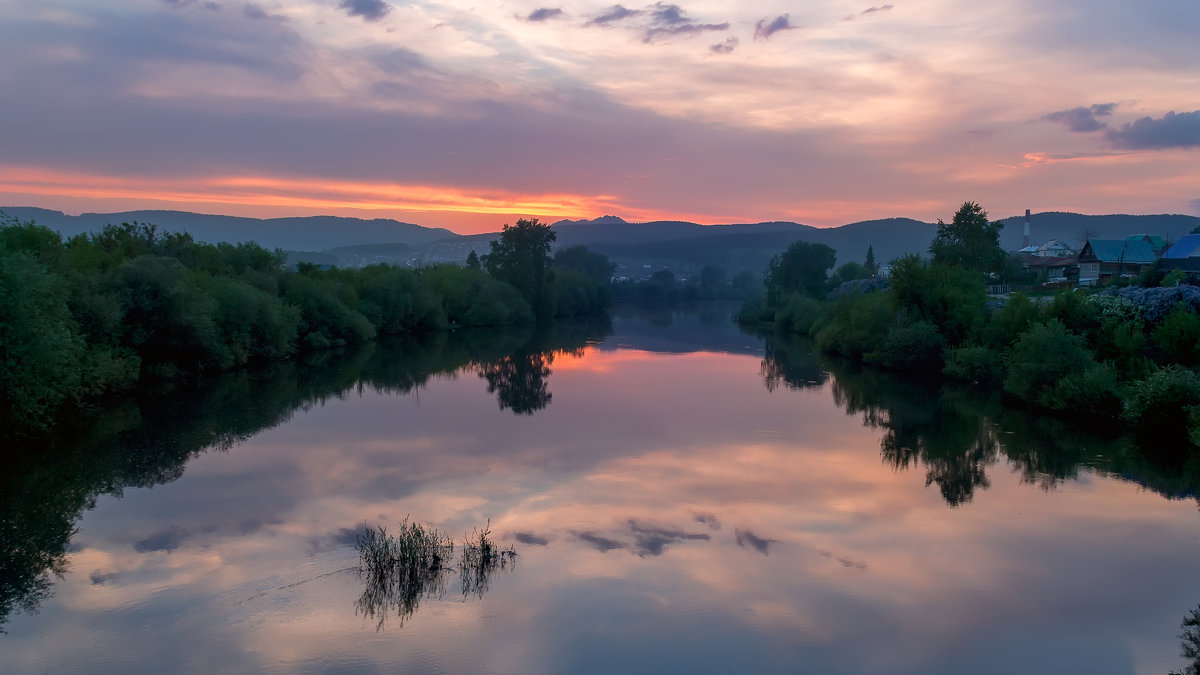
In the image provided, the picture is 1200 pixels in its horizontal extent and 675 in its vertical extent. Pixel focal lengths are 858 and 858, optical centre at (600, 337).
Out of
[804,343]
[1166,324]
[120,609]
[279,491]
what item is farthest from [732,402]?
[804,343]

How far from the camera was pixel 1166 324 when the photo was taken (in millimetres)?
23219

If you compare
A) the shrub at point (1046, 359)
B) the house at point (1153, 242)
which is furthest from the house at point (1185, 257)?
the shrub at point (1046, 359)

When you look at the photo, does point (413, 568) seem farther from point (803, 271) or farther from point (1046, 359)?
point (803, 271)

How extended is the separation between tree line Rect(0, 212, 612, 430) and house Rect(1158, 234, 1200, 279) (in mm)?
35871

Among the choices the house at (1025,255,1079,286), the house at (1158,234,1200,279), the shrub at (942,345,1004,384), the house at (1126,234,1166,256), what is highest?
the house at (1126,234,1166,256)

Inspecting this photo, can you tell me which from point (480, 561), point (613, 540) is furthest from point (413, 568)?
point (613, 540)

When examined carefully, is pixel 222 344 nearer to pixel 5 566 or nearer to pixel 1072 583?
pixel 5 566

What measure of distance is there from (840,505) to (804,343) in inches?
1378

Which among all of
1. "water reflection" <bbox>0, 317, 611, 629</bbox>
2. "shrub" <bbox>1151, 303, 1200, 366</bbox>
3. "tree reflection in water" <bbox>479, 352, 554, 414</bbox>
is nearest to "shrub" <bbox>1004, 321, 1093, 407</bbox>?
"shrub" <bbox>1151, 303, 1200, 366</bbox>

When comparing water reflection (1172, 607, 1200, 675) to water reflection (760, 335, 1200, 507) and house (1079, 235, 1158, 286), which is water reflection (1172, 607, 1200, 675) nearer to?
water reflection (760, 335, 1200, 507)

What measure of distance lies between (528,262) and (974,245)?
32697mm

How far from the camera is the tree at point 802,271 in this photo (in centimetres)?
6631

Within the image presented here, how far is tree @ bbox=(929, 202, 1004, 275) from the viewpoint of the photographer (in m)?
44.9

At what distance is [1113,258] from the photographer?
46125mm
